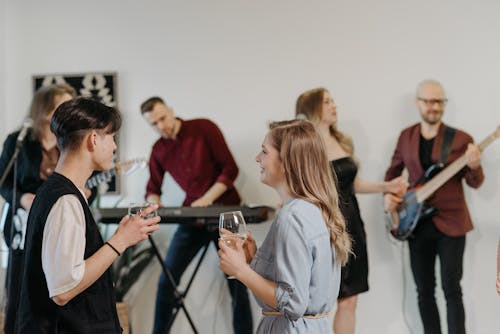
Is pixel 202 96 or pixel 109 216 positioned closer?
pixel 109 216

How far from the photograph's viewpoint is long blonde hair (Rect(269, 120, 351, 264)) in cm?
181

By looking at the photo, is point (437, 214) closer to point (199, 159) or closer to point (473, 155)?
point (473, 155)

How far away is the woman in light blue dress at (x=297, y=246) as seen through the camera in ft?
5.60

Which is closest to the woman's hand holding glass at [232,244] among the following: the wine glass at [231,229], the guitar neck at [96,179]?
the wine glass at [231,229]

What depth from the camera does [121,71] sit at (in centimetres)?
418

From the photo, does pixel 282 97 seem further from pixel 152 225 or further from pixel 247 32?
pixel 152 225

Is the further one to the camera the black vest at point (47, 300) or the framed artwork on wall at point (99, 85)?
the framed artwork on wall at point (99, 85)

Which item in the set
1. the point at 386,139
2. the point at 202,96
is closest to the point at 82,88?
the point at 202,96

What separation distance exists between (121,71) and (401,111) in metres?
1.82

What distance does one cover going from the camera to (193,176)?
3.77 m

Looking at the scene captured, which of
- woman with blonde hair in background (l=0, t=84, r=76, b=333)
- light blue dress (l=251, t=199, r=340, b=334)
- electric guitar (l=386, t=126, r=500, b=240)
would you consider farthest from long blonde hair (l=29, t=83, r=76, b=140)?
electric guitar (l=386, t=126, r=500, b=240)

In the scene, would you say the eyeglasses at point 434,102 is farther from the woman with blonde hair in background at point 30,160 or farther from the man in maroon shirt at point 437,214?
the woman with blonde hair in background at point 30,160

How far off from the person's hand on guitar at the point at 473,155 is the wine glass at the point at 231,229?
1.92m

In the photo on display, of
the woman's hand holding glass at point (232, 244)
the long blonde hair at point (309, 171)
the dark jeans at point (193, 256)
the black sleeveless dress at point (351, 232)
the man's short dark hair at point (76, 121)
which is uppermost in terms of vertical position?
the man's short dark hair at point (76, 121)
